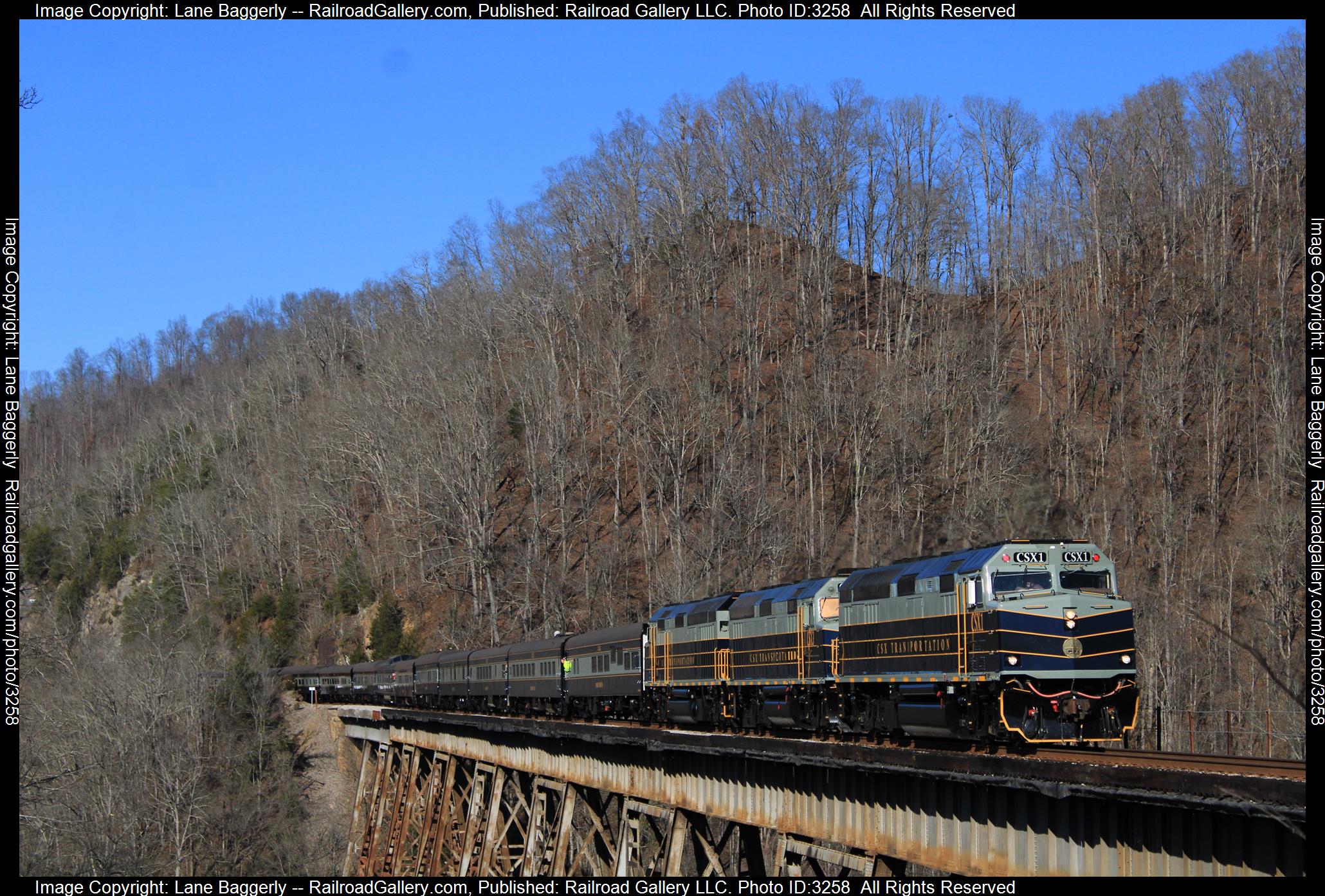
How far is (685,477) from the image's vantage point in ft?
227

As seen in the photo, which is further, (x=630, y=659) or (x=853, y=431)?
(x=853, y=431)

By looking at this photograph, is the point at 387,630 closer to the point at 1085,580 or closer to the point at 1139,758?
the point at 1085,580

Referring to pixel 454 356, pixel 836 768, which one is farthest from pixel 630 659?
pixel 454 356

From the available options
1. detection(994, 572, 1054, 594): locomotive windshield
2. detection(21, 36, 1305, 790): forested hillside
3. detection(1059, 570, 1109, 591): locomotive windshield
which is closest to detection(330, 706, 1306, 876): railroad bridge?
detection(994, 572, 1054, 594): locomotive windshield

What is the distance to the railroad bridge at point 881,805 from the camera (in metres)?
12.8

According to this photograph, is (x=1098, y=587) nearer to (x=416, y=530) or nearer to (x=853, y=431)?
(x=853, y=431)

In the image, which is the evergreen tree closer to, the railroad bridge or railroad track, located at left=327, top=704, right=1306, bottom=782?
the railroad bridge

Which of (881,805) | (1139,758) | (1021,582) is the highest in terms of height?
(1021,582)

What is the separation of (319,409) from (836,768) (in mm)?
81962

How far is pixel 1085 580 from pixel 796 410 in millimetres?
49769

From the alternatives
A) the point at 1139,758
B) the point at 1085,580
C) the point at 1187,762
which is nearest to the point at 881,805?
the point at 1139,758

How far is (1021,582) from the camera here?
19.8 meters

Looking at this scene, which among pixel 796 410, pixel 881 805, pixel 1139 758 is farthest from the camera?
pixel 796 410

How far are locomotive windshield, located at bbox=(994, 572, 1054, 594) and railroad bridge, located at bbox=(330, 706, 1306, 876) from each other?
9.07 feet
